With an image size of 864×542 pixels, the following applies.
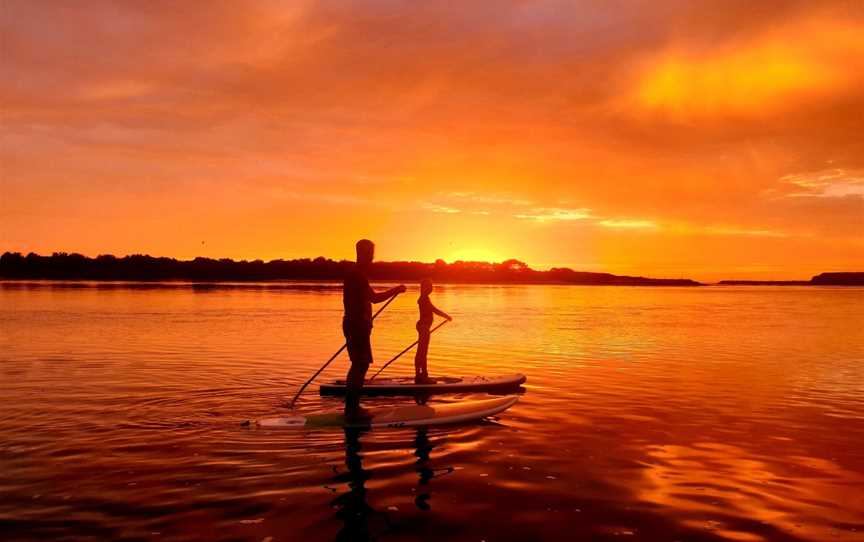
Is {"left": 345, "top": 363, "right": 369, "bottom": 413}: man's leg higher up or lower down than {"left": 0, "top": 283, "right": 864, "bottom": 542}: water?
higher up

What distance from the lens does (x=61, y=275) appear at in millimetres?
174750

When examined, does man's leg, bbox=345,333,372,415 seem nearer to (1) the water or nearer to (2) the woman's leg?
(1) the water

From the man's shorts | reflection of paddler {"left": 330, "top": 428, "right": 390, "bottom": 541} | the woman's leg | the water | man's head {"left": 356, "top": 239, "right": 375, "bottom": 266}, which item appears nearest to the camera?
reflection of paddler {"left": 330, "top": 428, "right": 390, "bottom": 541}

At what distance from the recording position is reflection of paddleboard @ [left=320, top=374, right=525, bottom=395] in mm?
16547

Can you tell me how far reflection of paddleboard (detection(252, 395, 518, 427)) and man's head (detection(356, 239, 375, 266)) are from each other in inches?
116

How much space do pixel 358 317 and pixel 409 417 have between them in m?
2.19

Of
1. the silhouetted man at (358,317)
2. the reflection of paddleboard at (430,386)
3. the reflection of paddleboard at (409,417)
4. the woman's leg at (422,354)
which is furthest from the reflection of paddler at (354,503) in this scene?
the woman's leg at (422,354)

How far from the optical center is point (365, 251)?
11.8 m

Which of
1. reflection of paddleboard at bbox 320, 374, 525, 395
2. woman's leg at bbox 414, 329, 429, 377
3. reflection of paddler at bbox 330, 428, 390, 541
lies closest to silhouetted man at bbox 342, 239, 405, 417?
reflection of paddler at bbox 330, 428, 390, 541

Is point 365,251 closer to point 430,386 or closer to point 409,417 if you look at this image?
point 409,417

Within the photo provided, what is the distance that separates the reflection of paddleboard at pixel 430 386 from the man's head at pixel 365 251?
5535mm

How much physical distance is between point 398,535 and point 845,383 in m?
17.5

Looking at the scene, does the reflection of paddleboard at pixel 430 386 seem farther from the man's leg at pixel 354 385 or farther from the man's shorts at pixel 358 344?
the man's shorts at pixel 358 344

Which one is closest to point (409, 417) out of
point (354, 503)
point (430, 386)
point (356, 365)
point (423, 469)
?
point (356, 365)
